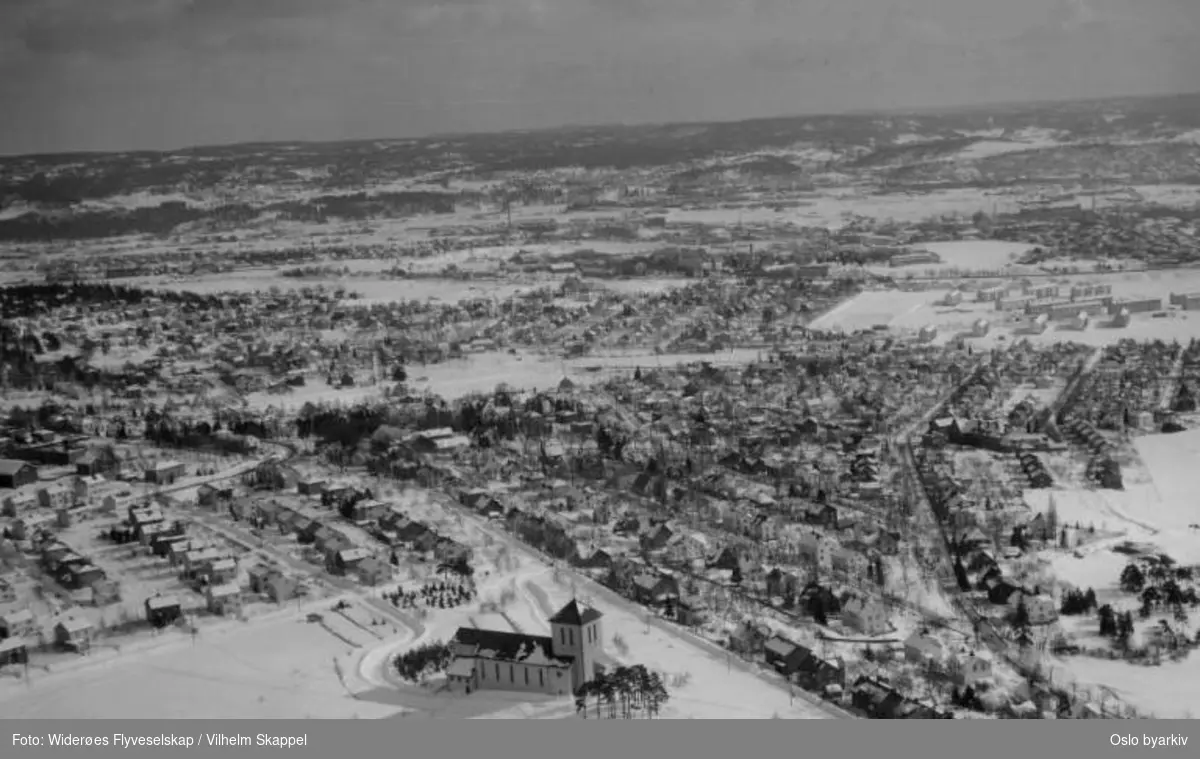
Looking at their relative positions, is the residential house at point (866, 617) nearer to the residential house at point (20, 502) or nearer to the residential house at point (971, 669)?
the residential house at point (971, 669)

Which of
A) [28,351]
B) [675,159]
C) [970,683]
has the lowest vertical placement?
[970,683]

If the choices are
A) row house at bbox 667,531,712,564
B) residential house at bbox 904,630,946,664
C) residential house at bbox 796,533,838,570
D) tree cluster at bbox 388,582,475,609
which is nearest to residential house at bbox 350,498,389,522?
tree cluster at bbox 388,582,475,609

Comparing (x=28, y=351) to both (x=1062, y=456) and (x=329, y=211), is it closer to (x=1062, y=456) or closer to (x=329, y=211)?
(x=329, y=211)

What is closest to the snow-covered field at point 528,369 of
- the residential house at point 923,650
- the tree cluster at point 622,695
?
the residential house at point 923,650

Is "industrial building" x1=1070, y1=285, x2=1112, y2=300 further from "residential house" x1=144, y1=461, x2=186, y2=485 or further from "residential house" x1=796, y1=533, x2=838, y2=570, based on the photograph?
"residential house" x1=144, y1=461, x2=186, y2=485

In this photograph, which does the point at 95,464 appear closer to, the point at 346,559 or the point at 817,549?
the point at 346,559

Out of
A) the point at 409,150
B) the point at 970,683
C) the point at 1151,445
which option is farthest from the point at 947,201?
the point at 970,683
